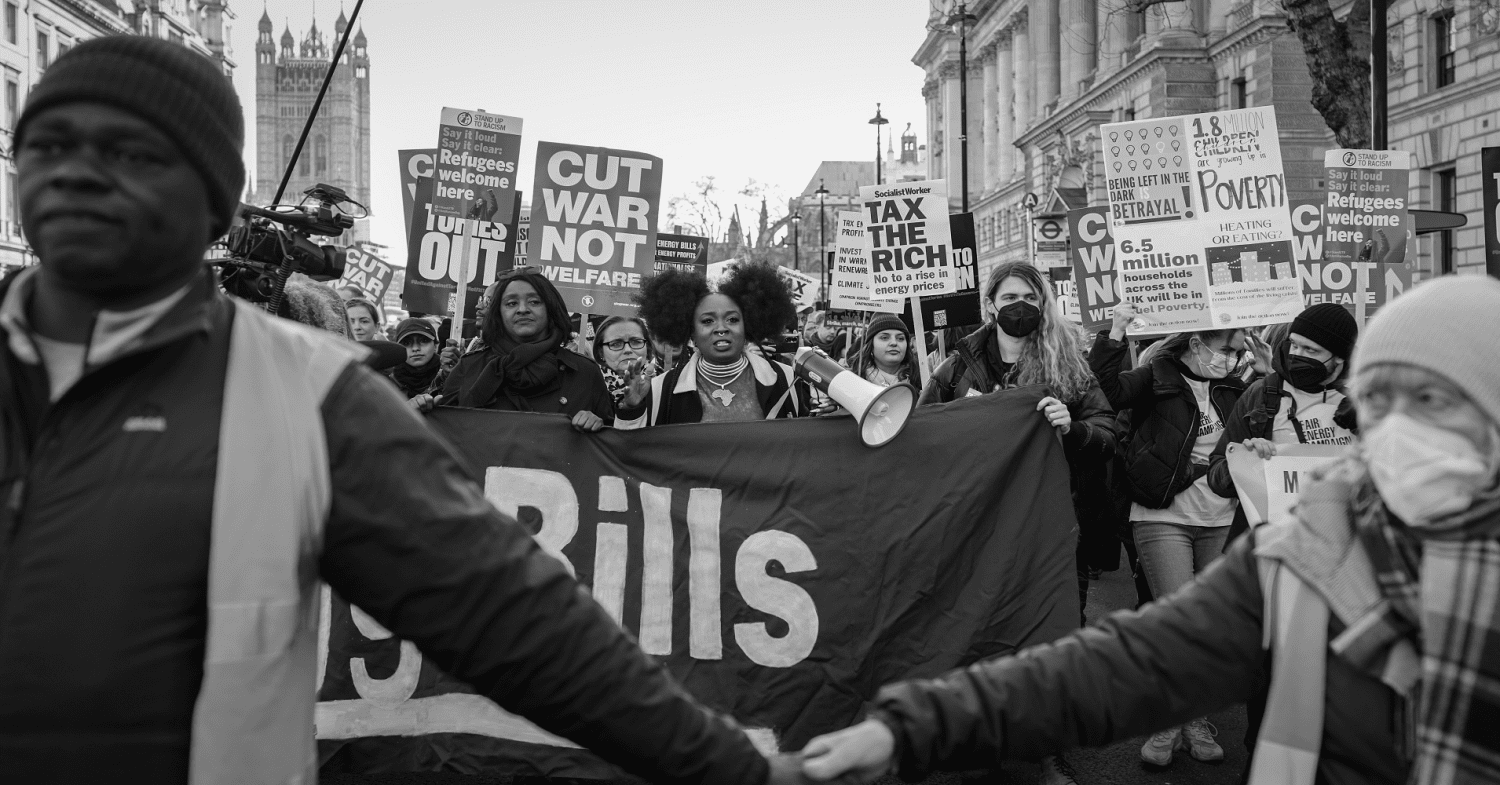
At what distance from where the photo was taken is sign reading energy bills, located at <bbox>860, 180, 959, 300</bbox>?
962cm

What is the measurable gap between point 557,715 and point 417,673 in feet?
10.1

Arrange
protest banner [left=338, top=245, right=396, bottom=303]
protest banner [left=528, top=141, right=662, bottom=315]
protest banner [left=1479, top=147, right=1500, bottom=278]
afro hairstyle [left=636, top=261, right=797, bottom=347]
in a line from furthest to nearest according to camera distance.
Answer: protest banner [left=338, top=245, right=396, bottom=303], protest banner [left=528, top=141, right=662, bottom=315], protest banner [left=1479, top=147, right=1500, bottom=278], afro hairstyle [left=636, top=261, right=797, bottom=347]

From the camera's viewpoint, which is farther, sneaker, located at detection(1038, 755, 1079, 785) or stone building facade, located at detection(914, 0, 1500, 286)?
stone building facade, located at detection(914, 0, 1500, 286)

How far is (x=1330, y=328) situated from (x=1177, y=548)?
1.14m

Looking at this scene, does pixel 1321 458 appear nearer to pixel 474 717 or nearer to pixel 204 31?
pixel 474 717

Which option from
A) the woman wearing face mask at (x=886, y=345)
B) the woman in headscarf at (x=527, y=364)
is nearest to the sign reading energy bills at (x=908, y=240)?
the woman wearing face mask at (x=886, y=345)

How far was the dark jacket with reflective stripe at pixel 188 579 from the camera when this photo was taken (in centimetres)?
161

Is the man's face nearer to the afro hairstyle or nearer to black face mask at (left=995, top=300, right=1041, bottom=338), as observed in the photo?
black face mask at (left=995, top=300, right=1041, bottom=338)

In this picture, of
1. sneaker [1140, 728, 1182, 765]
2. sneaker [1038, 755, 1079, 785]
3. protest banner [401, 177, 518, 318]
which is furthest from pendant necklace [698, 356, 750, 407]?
protest banner [401, 177, 518, 318]

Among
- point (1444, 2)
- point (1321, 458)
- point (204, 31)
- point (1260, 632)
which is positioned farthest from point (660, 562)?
point (204, 31)

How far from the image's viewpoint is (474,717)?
15.4 ft

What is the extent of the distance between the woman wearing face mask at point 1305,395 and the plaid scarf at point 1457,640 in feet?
11.9

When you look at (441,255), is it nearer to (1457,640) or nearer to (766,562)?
(766,562)

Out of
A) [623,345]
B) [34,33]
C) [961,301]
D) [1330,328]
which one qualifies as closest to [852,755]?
[1330,328]
